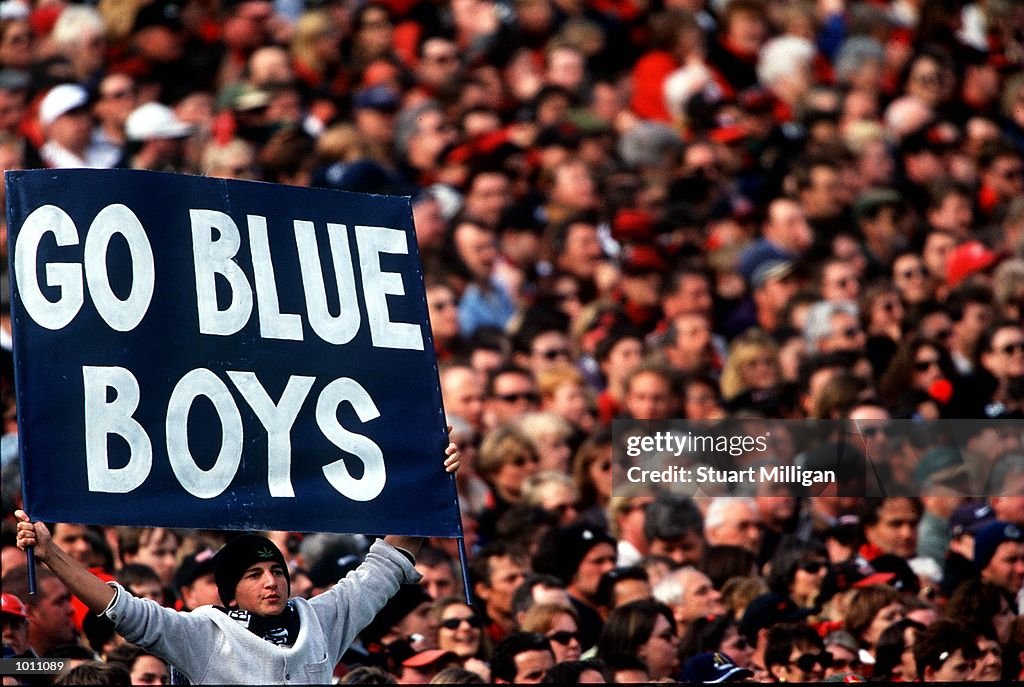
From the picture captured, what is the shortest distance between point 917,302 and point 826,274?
517 mm

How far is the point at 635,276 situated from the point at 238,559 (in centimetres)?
644

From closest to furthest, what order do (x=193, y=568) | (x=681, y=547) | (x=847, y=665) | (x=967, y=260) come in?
(x=193, y=568) < (x=847, y=665) < (x=681, y=547) < (x=967, y=260)

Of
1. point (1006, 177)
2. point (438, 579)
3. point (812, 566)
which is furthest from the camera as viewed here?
point (1006, 177)

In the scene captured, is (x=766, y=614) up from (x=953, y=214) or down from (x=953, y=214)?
down

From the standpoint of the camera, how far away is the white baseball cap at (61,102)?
1227 cm

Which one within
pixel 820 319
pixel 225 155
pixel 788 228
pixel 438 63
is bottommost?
pixel 820 319

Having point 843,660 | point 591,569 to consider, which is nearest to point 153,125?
point 591,569

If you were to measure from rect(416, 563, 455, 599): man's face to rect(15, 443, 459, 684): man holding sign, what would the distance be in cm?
236

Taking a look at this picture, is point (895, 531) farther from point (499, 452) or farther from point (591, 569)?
point (499, 452)

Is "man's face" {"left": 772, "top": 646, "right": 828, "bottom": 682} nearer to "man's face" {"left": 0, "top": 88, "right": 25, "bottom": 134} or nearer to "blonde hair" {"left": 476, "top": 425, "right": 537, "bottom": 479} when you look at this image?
"blonde hair" {"left": 476, "top": 425, "right": 537, "bottom": 479}

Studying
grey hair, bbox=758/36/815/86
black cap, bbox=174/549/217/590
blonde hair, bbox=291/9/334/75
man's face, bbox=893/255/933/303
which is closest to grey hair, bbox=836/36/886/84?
grey hair, bbox=758/36/815/86

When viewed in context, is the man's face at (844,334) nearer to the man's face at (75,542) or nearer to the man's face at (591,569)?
the man's face at (591,569)

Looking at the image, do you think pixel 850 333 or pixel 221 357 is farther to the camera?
pixel 850 333

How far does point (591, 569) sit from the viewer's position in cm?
913
